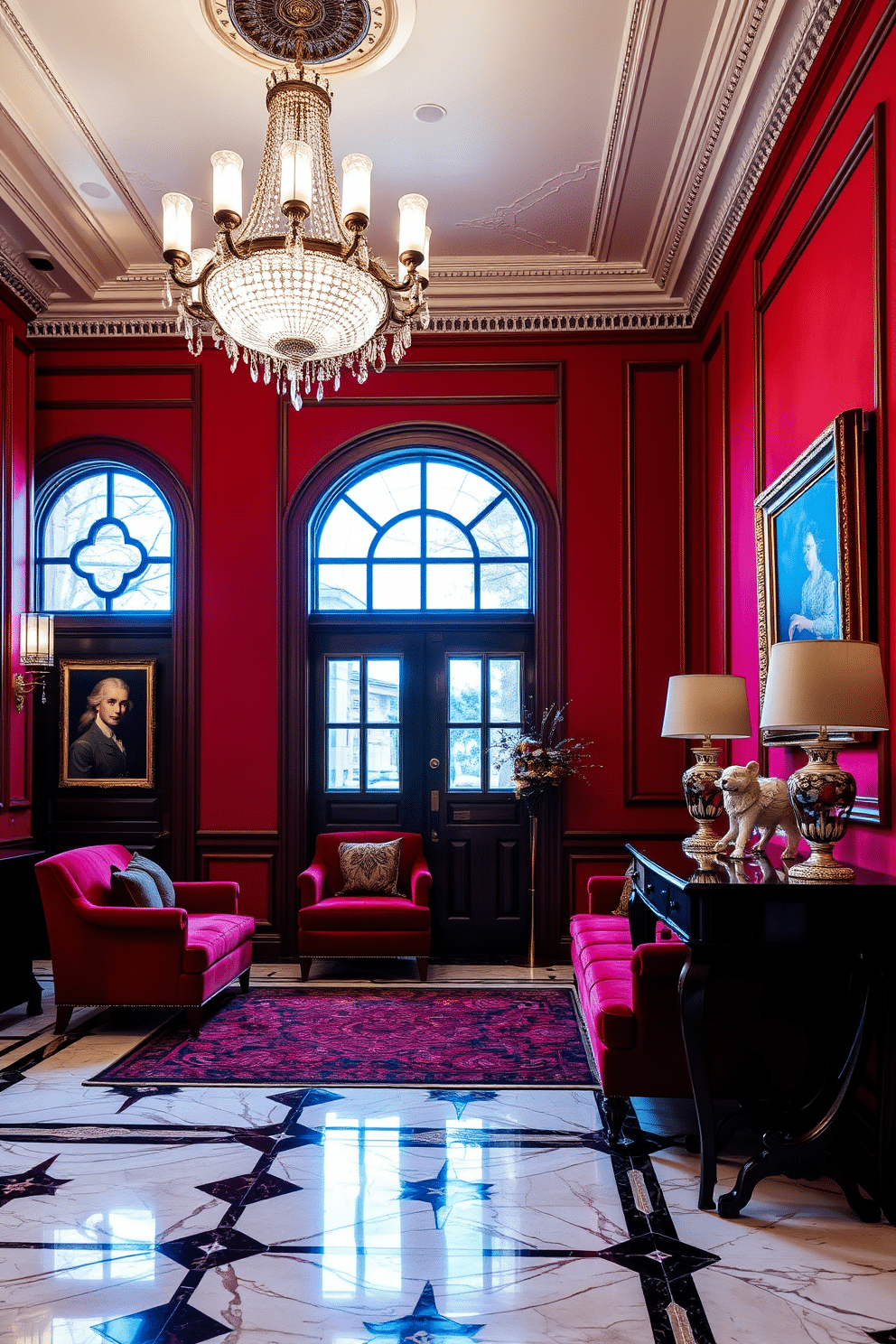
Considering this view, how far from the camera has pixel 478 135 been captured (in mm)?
5172

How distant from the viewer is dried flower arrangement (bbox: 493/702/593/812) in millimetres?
6352

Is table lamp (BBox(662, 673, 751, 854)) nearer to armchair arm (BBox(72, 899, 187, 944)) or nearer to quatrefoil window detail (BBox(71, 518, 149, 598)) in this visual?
armchair arm (BBox(72, 899, 187, 944))

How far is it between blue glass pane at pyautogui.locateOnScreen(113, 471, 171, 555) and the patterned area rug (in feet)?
10.6

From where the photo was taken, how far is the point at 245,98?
4.84m

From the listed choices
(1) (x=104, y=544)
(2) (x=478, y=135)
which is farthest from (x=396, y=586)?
(2) (x=478, y=135)

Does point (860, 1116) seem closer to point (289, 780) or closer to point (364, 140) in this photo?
point (289, 780)

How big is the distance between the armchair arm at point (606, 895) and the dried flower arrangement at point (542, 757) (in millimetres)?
887

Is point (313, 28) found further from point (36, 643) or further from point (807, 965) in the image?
point (807, 965)

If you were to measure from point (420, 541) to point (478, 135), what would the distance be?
8.84 ft

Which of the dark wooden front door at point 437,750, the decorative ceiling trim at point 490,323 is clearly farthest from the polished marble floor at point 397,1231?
the decorative ceiling trim at point 490,323

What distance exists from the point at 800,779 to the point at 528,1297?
1.64 meters

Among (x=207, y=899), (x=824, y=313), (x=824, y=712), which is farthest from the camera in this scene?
(x=207, y=899)

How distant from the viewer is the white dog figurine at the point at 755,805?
3.58 m

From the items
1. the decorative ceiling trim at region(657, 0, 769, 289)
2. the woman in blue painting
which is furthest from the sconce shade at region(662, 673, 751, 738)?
the decorative ceiling trim at region(657, 0, 769, 289)
